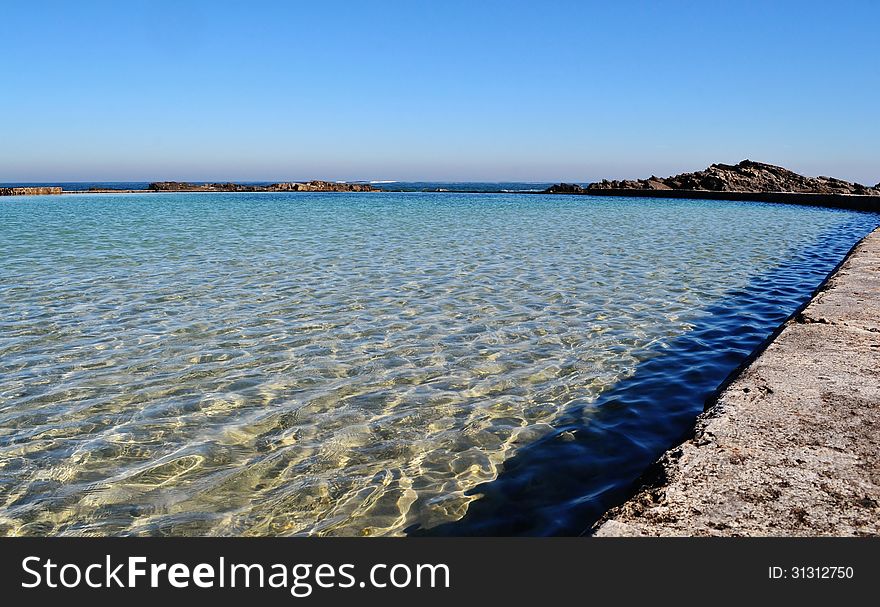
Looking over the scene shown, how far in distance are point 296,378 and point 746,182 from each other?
65175 millimetres

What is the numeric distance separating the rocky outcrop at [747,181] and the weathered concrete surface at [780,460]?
195ft

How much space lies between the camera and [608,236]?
18.3m

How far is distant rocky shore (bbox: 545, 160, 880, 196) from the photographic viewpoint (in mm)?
58500

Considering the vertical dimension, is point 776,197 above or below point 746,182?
below

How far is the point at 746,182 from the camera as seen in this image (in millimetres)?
60531

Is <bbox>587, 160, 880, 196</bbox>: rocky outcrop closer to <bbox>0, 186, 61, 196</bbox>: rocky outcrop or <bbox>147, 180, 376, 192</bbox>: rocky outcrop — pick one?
<bbox>147, 180, 376, 192</bbox>: rocky outcrop

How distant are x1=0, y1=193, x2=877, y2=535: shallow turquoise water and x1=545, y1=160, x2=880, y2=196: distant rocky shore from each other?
53474 millimetres

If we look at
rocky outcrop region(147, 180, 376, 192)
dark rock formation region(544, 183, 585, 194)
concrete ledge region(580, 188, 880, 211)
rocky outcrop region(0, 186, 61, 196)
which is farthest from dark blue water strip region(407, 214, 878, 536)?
rocky outcrop region(147, 180, 376, 192)

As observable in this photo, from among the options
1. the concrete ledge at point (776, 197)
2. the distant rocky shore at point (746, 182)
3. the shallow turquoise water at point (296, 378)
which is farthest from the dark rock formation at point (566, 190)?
the shallow turquoise water at point (296, 378)

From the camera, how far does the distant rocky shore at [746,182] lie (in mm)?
58500

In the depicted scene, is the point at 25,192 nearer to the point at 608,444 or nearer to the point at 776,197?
the point at 776,197

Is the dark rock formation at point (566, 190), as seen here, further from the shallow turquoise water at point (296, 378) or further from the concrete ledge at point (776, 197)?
the shallow turquoise water at point (296, 378)

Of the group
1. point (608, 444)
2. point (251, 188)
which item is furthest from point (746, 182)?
point (251, 188)

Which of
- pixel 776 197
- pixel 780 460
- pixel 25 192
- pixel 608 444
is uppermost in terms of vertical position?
pixel 25 192
